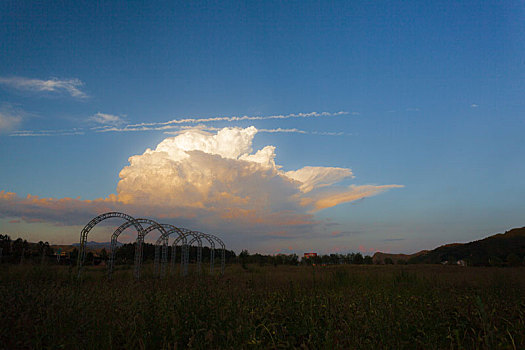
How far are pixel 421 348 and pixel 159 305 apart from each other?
3283 mm

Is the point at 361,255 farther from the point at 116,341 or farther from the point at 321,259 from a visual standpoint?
the point at 116,341

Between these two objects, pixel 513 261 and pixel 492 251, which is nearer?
pixel 513 261

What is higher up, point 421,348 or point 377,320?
point 377,320

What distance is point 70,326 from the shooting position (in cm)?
374

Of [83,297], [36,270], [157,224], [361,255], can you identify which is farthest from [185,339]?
[361,255]

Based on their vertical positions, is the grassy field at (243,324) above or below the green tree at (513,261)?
above

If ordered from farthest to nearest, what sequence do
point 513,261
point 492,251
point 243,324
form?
point 492,251, point 513,261, point 243,324

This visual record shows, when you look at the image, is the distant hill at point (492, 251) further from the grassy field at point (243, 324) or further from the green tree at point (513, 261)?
→ the grassy field at point (243, 324)

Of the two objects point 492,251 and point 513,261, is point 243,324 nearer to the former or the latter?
point 513,261

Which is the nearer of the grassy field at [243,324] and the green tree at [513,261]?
the grassy field at [243,324]

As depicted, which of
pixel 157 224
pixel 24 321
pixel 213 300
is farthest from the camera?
pixel 157 224

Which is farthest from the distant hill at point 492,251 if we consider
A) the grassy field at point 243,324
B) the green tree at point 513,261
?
the grassy field at point 243,324

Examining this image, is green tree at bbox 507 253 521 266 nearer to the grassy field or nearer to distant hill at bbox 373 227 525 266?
distant hill at bbox 373 227 525 266

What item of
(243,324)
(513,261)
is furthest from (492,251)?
(243,324)
